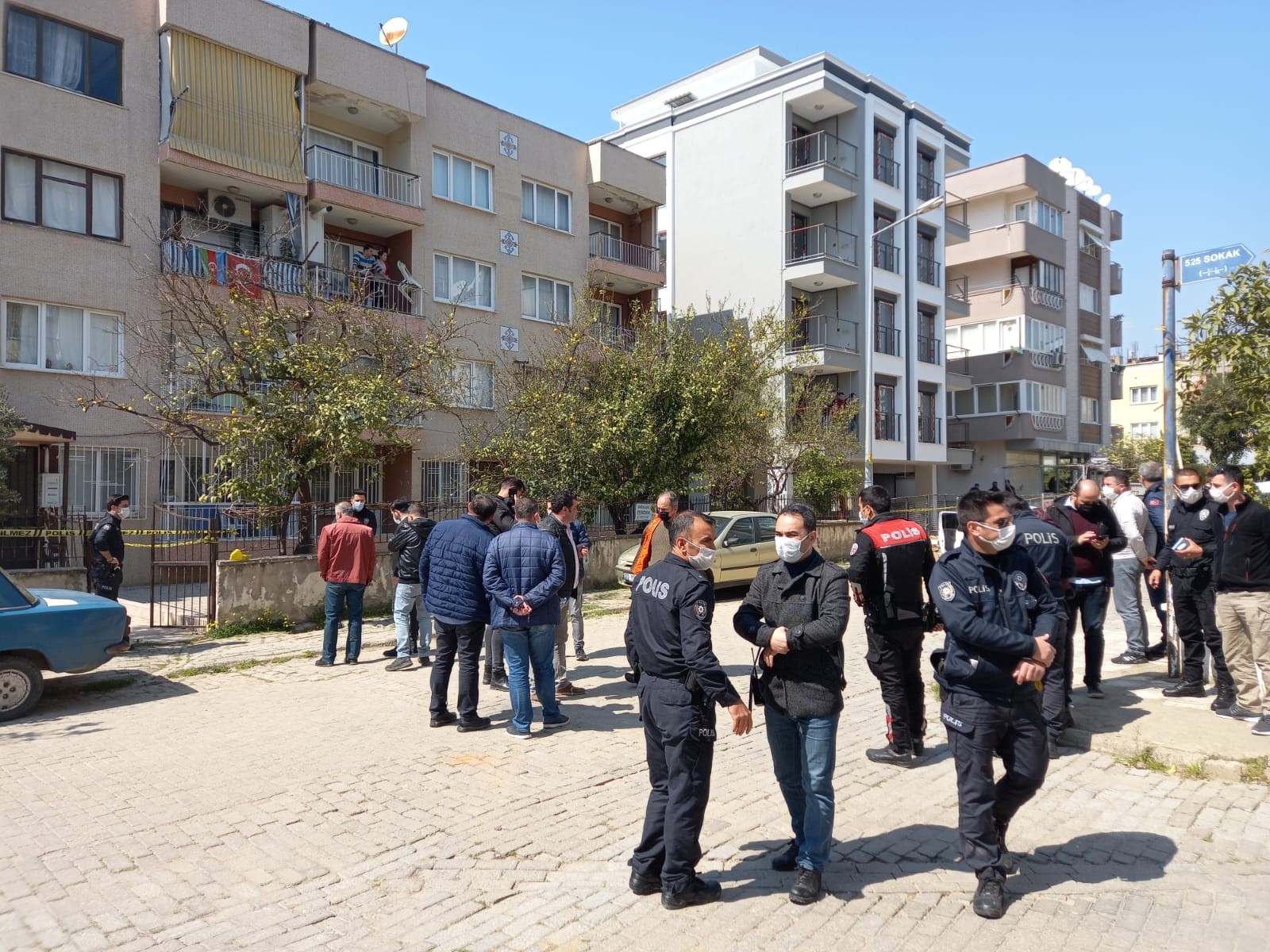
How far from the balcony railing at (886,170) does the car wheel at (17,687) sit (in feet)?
105

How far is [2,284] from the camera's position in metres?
17.5

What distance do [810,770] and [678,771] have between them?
64 centimetres

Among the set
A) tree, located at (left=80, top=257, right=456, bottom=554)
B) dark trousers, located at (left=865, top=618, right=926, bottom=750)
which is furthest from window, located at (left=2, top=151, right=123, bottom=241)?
dark trousers, located at (left=865, top=618, right=926, bottom=750)

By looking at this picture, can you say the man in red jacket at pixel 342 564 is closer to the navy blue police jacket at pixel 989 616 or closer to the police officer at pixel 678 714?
the police officer at pixel 678 714

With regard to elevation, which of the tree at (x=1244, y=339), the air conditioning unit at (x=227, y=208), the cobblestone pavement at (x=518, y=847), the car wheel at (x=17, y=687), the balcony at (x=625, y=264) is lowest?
the cobblestone pavement at (x=518, y=847)

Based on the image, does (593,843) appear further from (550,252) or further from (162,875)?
(550,252)

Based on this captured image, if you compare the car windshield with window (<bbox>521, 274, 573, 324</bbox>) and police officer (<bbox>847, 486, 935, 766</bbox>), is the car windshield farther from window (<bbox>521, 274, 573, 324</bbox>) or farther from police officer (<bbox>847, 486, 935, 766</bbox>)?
window (<bbox>521, 274, 573, 324</bbox>)

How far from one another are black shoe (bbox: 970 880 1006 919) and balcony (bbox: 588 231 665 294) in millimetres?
25913

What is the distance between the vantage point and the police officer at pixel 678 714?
423 centimetres

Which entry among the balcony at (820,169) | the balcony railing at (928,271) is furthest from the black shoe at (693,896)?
the balcony railing at (928,271)

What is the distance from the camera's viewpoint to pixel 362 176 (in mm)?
24109

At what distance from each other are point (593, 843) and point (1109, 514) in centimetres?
535

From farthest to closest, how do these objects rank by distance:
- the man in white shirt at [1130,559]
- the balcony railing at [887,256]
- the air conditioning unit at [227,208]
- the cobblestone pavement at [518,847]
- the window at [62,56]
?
the balcony railing at [887,256], the air conditioning unit at [227,208], the window at [62,56], the man in white shirt at [1130,559], the cobblestone pavement at [518,847]

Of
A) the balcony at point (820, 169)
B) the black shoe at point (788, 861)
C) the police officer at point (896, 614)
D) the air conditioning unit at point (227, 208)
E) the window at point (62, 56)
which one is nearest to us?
the black shoe at point (788, 861)
